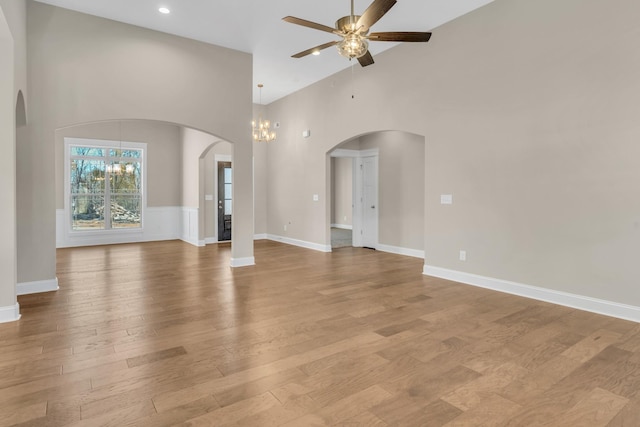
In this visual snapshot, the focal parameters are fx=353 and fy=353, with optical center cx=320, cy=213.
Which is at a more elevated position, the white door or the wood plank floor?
the white door

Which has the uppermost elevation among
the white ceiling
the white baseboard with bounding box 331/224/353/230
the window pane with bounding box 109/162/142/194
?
the white ceiling

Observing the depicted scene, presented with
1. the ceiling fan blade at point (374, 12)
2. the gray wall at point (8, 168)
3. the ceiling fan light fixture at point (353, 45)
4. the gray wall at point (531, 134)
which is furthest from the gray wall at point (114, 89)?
the ceiling fan blade at point (374, 12)

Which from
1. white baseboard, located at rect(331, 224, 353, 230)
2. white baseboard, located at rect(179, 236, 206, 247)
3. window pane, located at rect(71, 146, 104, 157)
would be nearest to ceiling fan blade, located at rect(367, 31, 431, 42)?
white baseboard, located at rect(179, 236, 206, 247)

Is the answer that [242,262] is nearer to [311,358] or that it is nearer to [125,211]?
[311,358]

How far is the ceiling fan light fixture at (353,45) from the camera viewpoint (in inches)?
135

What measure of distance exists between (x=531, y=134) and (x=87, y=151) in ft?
31.9

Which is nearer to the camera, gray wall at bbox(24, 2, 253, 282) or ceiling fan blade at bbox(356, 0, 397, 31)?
ceiling fan blade at bbox(356, 0, 397, 31)

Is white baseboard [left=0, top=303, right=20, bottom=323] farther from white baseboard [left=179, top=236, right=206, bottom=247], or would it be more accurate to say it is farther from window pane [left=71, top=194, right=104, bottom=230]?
window pane [left=71, top=194, right=104, bottom=230]

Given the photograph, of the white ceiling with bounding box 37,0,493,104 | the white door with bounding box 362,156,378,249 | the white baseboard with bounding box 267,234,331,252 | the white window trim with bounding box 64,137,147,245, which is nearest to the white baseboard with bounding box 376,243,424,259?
the white door with bounding box 362,156,378,249

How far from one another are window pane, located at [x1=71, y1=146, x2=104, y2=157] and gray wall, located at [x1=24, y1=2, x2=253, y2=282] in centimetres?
474

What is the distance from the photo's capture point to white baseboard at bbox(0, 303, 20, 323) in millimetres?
3557

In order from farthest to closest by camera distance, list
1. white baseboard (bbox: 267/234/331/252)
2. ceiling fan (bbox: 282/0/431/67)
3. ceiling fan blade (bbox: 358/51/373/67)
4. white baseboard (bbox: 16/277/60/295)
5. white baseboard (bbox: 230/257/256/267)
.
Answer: white baseboard (bbox: 267/234/331/252)
white baseboard (bbox: 230/257/256/267)
white baseboard (bbox: 16/277/60/295)
ceiling fan blade (bbox: 358/51/373/67)
ceiling fan (bbox: 282/0/431/67)

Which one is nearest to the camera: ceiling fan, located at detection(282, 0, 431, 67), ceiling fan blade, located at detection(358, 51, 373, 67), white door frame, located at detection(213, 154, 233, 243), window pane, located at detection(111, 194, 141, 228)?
ceiling fan, located at detection(282, 0, 431, 67)

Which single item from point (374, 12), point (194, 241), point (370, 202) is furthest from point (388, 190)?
point (194, 241)
